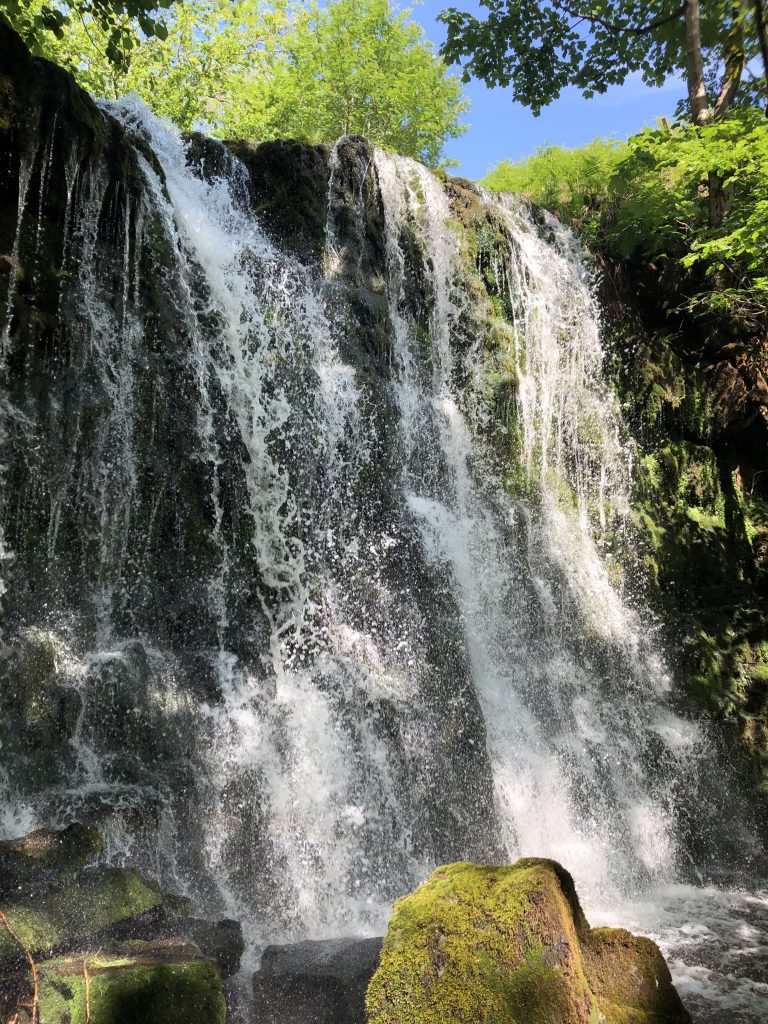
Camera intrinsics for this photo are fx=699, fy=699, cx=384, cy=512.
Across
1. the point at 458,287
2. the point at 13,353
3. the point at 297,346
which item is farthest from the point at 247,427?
the point at 458,287

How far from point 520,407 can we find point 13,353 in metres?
6.32

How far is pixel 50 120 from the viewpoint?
6746mm

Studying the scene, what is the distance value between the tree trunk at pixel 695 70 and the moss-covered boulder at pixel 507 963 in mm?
10924

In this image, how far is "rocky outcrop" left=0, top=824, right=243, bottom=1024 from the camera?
111 inches

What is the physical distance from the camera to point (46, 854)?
432cm

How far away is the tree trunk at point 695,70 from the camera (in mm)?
10125

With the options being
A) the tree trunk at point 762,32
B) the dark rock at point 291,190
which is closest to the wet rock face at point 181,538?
the dark rock at point 291,190

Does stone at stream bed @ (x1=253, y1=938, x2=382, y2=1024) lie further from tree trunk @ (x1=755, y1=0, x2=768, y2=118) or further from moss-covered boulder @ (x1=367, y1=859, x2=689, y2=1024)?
tree trunk @ (x1=755, y1=0, x2=768, y2=118)

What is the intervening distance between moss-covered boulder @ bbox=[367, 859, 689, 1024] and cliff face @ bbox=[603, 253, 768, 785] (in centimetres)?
667

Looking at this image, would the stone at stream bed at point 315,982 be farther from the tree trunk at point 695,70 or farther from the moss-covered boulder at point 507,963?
the tree trunk at point 695,70

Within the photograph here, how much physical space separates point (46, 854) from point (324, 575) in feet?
13.1

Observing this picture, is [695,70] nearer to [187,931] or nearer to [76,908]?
[187,931]

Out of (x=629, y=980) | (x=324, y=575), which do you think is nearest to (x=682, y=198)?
(x=324, y=575)

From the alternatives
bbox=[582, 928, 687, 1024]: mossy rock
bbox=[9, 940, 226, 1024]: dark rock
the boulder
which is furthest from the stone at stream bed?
bbox=[582, 928, 687, 1024]: mossy rock
